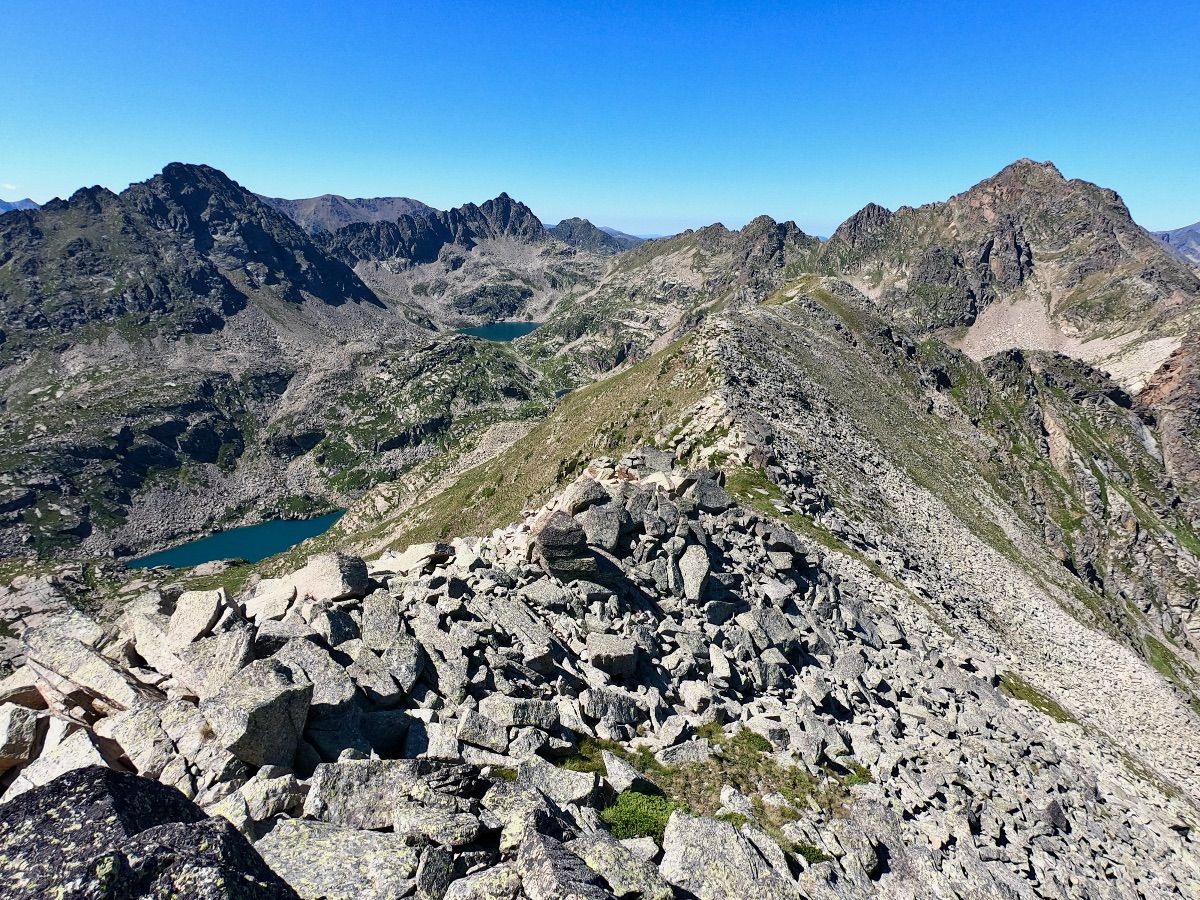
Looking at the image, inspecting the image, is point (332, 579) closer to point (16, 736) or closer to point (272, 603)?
point (272, 603)

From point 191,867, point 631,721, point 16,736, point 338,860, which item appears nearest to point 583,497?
point 631,721

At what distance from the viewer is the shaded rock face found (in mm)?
6906

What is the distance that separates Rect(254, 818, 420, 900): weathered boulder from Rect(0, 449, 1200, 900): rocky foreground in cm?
5

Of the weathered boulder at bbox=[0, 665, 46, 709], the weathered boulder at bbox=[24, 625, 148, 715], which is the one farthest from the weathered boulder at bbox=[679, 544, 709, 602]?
the weathered boulder at bbox=[0, 665, 46, 709]

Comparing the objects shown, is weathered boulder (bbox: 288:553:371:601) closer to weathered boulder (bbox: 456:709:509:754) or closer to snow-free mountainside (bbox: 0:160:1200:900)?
snow-free mountainside (bbox: 0:160:1200:900)

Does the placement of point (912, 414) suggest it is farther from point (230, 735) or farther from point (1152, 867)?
point (230, 735)

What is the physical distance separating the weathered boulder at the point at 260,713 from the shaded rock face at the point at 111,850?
4631 millimetres

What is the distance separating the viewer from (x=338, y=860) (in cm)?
1035

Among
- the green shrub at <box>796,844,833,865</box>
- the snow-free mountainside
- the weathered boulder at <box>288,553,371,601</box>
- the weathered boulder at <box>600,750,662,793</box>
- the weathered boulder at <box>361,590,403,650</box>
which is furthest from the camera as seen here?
the weathered boulder at <box>288,553,371,601</box>

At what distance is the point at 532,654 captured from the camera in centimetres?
2016

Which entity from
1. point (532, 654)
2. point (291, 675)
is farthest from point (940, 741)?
point (291, 675)

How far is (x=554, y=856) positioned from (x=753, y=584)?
2223 cm

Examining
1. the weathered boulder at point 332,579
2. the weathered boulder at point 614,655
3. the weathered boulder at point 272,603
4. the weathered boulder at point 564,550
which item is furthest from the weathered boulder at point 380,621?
the weathered boulder at point 614,655

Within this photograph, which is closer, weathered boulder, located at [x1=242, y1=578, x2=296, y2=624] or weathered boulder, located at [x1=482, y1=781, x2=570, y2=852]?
weathered boulder, located at [x1=482, y1=781, x2=570, y2=852]
